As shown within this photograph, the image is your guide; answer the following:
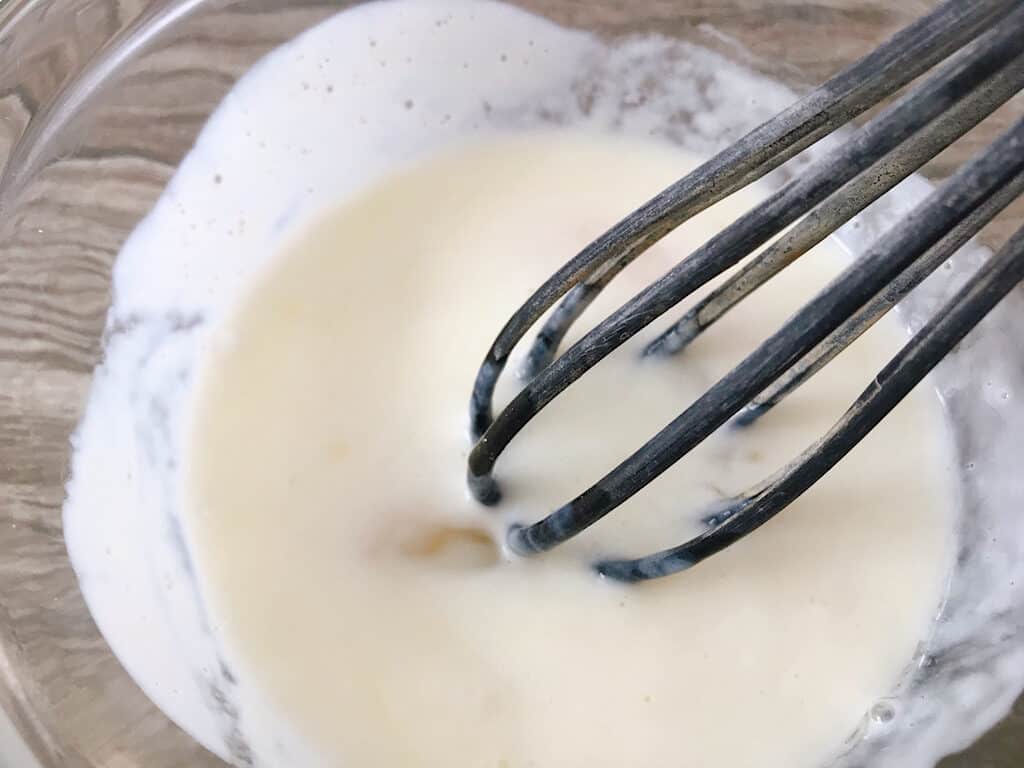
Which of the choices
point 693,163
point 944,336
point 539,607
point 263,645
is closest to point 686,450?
point 944,336

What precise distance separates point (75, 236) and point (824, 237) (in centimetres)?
53

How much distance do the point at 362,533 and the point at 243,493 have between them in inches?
4.0

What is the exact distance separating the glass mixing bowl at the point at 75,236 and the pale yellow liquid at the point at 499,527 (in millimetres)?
104

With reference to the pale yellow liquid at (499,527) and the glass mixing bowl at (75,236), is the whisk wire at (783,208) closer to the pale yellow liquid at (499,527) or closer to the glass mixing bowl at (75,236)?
the pale yellow liquid at (499,527)

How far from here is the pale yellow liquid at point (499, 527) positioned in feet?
2.32

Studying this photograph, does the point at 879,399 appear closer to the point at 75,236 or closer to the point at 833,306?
the point at 833,306

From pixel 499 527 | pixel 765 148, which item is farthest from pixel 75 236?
pixel 765 148

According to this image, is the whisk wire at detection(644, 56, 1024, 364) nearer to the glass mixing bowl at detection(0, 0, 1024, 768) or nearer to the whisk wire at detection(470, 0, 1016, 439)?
the whisk wire at detection(470, 0, 1016, 439)

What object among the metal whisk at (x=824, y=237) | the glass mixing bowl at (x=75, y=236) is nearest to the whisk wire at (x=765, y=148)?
the metal whisk at (x=824, y=237)

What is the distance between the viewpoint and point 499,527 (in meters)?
0.75

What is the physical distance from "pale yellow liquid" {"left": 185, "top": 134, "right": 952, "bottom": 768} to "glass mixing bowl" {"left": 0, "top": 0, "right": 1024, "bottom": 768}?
0.10 metres

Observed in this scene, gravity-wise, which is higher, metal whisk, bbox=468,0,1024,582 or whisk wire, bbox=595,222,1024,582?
metal whisk, bbox=468,0,1024,582

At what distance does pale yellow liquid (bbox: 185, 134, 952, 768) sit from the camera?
2.32 feet

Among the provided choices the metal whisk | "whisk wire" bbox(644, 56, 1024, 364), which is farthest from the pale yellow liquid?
"whisk wire" bbox(644, 56, 1024, 364)
